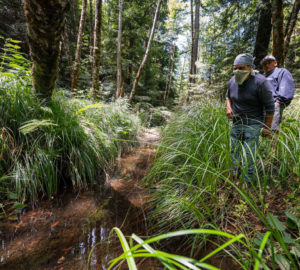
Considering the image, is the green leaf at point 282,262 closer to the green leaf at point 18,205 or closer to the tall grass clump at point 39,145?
the tall grass clump at point 39,145

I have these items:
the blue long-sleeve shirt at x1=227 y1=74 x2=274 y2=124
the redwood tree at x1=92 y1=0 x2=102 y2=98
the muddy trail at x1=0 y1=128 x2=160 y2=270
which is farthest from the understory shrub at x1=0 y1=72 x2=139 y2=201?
the redwood tree at x1=92 y1=0 x2=102 y2=98

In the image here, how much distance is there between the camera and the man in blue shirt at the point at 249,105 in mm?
1765

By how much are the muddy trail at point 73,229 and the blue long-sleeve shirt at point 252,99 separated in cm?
125

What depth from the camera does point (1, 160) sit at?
6.38 feet

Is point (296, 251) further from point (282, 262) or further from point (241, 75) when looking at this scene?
point (241, 75)

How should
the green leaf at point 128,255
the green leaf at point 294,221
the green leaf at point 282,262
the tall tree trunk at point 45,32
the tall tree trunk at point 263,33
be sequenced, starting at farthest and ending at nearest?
1. the tall tree trunk at point 263,33
2. the tall tree trunk at point 45,32
3. the green leaf at point 294,221
4. the green leaf at point 282,262
5. the green leaf at point 128,255

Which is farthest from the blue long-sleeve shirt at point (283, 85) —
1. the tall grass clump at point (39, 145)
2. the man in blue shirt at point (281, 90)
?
the tall grass clump at point (39, 145)

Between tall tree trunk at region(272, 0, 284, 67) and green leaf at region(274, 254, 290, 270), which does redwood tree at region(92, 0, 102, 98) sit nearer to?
tall tree trunk at region(272, 0, 284, 67)

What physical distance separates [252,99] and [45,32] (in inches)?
106

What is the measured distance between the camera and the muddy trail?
4.03 feet

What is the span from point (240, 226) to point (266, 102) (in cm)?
141

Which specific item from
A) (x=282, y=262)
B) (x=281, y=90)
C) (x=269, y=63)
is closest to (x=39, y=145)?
(x=282, y=262)

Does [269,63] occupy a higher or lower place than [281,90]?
higher

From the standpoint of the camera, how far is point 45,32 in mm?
1846
